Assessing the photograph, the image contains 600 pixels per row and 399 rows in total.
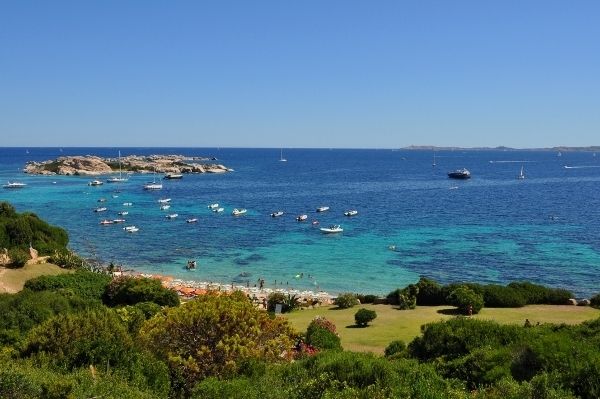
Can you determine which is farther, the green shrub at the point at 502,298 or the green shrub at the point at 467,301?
the green shrub at the point at 502,298

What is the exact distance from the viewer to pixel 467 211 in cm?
8731

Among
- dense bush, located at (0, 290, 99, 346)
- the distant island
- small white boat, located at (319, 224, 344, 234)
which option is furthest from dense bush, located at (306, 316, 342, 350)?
the distant island

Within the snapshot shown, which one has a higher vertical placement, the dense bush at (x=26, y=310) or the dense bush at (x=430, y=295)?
the dense bush at (x=26, y=310)

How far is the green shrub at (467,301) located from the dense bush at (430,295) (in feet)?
8.70

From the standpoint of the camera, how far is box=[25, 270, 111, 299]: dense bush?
1237 inches

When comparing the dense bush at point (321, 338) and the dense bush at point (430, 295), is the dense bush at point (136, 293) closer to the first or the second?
the dense bush at point (321, 338)

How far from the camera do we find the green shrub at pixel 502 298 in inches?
1223

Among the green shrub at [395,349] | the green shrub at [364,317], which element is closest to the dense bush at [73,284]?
the green shrub at [364,317]

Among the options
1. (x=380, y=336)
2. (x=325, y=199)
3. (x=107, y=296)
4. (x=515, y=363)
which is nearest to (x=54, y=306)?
(x=107, y=296)

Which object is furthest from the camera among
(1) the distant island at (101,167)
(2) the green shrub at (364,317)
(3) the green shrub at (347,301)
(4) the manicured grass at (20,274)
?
(1) the distant island at (101,167)

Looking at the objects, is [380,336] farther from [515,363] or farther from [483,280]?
[483,280]

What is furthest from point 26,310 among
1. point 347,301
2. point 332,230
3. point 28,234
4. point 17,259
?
point 332,230

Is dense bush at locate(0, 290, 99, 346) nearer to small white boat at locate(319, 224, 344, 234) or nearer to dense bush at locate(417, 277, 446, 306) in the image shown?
dense bush at locate(417, 277, 446, 306)

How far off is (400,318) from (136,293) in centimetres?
1434
